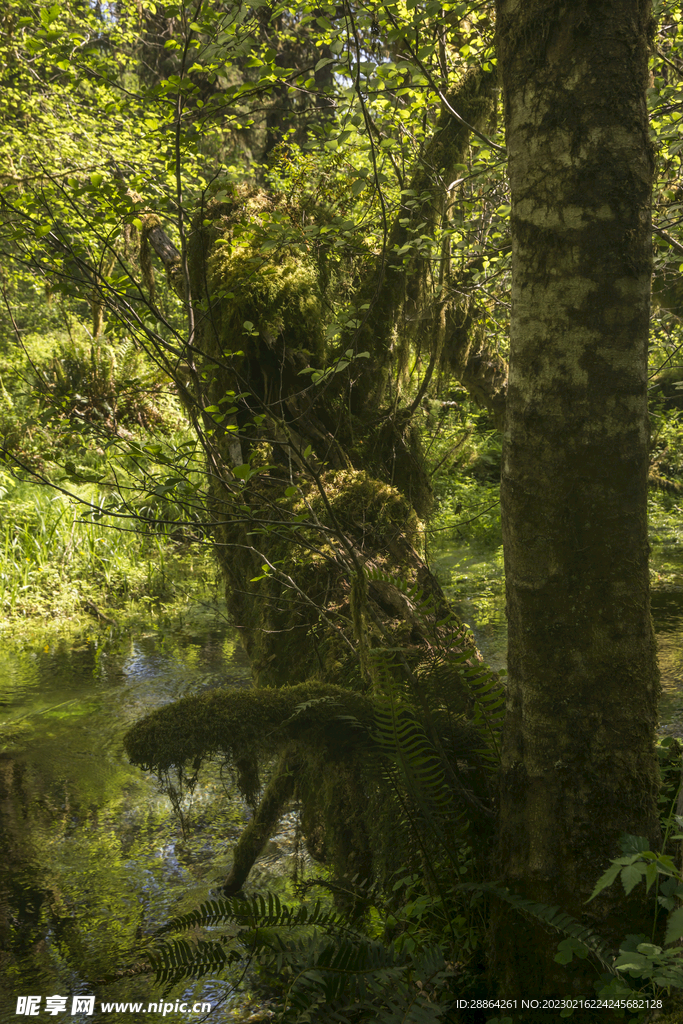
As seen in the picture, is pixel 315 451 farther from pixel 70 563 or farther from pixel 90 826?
pixel 70 563

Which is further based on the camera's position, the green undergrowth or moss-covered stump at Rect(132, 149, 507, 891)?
the green undergrowth

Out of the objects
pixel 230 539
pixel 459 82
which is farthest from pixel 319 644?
pixel 459 82

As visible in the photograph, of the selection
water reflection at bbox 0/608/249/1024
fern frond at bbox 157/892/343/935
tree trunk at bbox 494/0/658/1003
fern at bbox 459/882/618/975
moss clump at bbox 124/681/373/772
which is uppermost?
tree trunk at bbox 494/0/658/1003

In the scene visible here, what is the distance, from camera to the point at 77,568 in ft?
26.4

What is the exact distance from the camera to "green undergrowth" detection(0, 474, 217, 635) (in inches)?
291

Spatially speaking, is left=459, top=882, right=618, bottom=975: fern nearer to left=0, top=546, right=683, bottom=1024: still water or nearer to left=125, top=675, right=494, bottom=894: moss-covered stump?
left=125, top=675, right=494, bottom=894: moss-covered stump

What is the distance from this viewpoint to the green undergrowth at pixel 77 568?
7.40m

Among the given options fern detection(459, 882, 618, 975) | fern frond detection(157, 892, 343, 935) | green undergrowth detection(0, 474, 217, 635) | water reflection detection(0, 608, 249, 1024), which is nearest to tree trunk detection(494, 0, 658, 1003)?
fern detection(459, 882, 618, 975)

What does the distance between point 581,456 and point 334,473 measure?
2.14 meters

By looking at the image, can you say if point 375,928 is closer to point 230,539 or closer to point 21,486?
point 230,539

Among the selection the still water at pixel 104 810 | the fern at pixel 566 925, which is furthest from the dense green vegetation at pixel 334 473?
the still water at pixel 104 810

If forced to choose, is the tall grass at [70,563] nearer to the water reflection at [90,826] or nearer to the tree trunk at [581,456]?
the water reflection at [90,826]

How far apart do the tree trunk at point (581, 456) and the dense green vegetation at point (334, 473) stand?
0.11 meters

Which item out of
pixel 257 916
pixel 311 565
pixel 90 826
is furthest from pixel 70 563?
pixel 257 916
